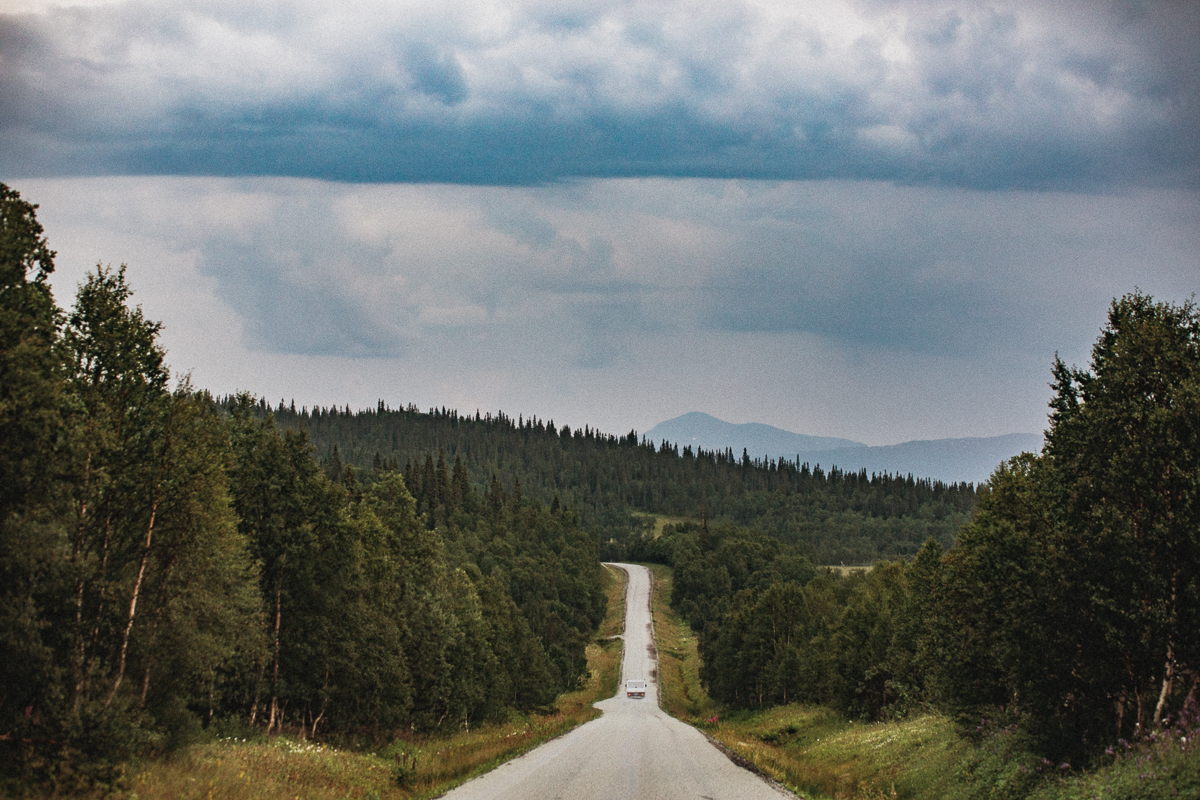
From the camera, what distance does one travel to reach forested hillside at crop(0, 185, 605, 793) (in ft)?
57.8

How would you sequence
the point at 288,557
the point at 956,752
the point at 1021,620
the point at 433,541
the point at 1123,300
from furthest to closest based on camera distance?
the point at 433,541 → the point at 288,557 → the point at 956,752 → the point at 1123,300 → the point at 1021,620

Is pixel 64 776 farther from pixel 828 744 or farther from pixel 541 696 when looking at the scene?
pixel 541 696

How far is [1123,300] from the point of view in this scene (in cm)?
2425

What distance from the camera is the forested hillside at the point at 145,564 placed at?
17609 mm

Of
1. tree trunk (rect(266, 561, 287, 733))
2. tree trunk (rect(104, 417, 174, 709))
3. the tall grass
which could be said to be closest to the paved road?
the tall grass

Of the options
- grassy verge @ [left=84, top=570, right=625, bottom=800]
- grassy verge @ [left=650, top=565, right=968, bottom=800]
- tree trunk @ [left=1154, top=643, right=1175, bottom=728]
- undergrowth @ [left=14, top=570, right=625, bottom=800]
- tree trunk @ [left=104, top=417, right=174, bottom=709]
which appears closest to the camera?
tree trunk @ [left=1154, top=643, right=1175, bottom=728]

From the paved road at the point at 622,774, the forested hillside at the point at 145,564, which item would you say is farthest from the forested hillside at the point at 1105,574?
the forested hillside at the point at 145,564

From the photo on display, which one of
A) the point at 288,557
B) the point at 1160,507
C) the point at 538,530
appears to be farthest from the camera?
the point at 538,530

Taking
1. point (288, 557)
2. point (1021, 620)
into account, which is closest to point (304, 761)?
point (288, 557)

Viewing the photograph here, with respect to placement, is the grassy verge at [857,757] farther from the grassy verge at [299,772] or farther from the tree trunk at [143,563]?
the tree trunk at [143,563]

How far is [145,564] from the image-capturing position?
23.4 meters

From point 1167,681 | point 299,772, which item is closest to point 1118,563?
point 1167,681

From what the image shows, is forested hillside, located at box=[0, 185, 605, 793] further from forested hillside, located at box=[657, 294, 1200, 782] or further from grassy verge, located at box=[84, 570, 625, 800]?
forested hillside, located at box=[657, 294, 1200, 782]

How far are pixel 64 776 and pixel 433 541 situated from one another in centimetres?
3524
